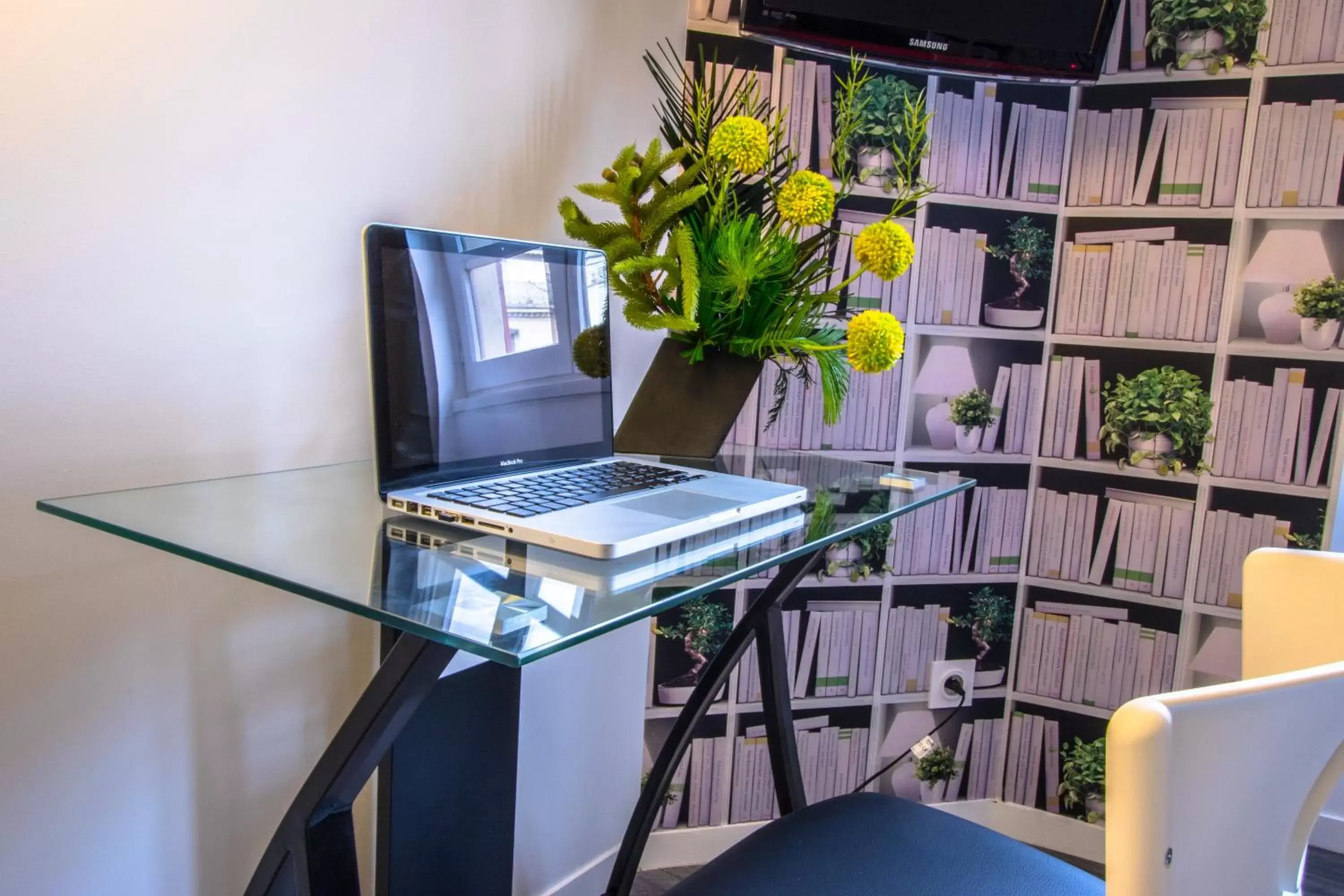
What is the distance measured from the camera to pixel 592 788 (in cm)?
195

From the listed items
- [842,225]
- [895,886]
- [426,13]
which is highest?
[426,13]

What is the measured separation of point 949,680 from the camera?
2.38 meters

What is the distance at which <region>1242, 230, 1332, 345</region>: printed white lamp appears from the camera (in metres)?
2.12

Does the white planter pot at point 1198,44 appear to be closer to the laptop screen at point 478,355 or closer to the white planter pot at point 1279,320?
the white planter pot at point 1279,320

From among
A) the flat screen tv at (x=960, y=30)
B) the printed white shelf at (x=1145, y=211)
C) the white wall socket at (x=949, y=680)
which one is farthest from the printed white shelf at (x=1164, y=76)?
the white wall socket at (x=949, y=680)

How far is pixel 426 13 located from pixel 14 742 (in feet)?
3.35

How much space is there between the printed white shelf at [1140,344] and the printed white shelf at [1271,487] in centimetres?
29

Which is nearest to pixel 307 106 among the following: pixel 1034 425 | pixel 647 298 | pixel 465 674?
pixel 647 298

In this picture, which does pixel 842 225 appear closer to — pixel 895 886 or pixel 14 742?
pixel 895 886

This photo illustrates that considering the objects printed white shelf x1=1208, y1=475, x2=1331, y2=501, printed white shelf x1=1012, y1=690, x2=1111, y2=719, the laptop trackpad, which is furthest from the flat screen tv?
printed white shelf x1=1012, y1=690, x2=1111, y2=719

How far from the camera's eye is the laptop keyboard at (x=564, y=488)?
0.97m

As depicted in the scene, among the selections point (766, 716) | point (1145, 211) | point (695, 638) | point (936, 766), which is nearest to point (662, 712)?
point (695, 638)

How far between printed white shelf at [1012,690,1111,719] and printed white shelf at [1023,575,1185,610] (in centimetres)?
27

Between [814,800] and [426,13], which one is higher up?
[426,13]
